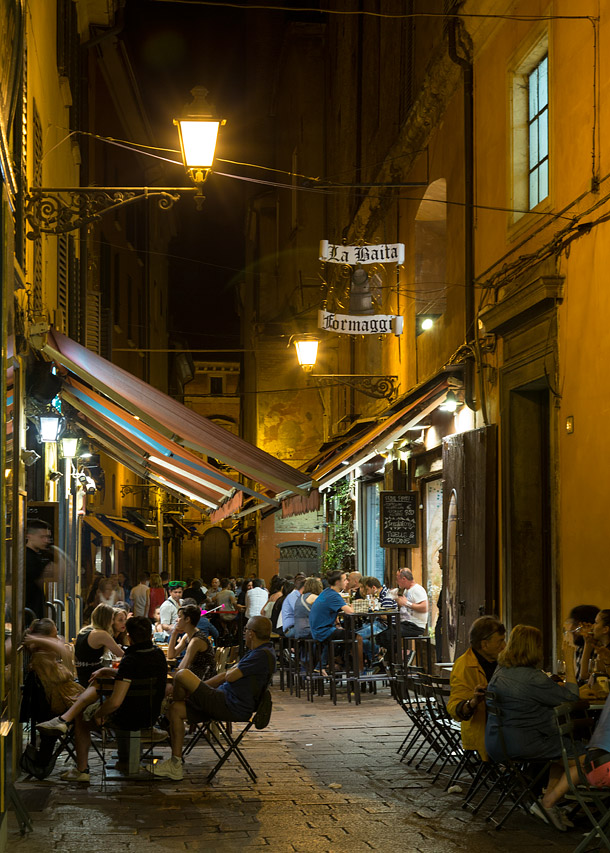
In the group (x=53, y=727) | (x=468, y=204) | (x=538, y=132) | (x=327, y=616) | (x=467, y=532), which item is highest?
(x=538, y=132)

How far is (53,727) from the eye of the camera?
856cm

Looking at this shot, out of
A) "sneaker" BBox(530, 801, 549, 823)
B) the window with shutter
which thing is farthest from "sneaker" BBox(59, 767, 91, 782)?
the window with shutter

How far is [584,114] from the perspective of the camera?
375 inches

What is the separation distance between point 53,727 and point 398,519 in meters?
8.84

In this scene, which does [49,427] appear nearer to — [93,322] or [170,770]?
[170,770]

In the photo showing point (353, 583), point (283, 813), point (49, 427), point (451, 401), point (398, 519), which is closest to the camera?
point (283, 813)

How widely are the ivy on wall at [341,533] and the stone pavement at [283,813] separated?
43.4ft

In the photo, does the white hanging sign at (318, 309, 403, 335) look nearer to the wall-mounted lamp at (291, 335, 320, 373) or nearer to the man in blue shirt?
the wall-mounted lamp at (291, 335, 320, 373)

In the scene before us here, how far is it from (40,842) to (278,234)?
33415 mm

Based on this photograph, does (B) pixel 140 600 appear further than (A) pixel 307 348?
Yes

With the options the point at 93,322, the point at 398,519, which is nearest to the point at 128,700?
the point at 398,519

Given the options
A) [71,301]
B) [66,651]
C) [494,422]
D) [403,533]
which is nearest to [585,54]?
[494,422]

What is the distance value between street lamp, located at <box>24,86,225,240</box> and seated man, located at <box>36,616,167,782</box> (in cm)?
332

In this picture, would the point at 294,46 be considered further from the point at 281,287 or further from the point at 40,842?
the point at 40,842
